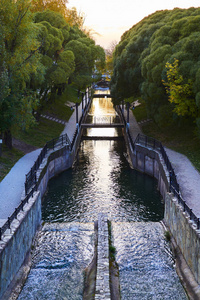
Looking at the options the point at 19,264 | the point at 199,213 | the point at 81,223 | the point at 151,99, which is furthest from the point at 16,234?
the point at 151,99

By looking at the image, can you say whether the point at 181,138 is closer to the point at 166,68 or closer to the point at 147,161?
the point at 147,161

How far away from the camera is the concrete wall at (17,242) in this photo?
41.2 ft

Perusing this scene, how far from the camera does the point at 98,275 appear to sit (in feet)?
45.7

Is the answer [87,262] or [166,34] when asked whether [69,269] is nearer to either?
[87,262]

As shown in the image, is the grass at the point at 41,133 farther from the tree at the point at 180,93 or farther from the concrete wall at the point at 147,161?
the tree at the point at 180,93

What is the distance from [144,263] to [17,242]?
225 inches

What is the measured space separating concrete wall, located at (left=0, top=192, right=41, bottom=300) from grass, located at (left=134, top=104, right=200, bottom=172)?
40.4ft

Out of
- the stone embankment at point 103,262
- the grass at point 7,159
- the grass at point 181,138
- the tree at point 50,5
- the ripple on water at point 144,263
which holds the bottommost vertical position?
the ripple on water at point 144,263

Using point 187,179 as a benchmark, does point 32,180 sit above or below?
above

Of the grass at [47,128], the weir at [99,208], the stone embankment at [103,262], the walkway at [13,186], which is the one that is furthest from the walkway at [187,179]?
the grass at [47,128]

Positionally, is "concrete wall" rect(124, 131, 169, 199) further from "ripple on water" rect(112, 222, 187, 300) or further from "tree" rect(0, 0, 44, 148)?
"tree" rect(0, 0, 44, 148)

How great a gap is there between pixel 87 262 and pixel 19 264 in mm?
3032

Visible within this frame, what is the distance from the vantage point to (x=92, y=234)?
1828 cm

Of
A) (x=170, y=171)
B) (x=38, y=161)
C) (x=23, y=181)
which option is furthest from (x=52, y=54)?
(x=170, y=171)
